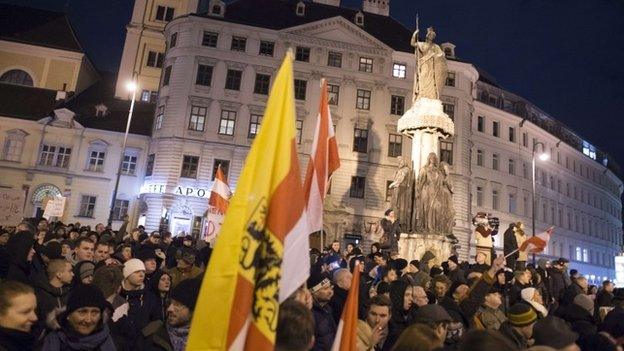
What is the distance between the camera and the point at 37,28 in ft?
141

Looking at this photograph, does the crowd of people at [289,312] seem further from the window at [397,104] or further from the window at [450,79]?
the window at [450,79]

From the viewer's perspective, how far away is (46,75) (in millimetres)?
40938

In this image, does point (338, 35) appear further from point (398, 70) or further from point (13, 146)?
point (13, 146)

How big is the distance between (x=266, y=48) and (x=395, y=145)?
1263 centimetres

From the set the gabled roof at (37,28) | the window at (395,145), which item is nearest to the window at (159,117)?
the gabled roof at (37,28)

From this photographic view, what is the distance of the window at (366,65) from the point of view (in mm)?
36181

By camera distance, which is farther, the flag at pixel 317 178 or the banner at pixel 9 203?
the banner at pixel 9 203

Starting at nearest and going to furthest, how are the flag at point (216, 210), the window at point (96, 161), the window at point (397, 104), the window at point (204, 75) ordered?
the flag at point (216, 210) < the window at point (204, 75) < the window at point (96, 161) < the window at point (397, 104)

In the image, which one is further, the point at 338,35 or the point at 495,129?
the point at 495,129

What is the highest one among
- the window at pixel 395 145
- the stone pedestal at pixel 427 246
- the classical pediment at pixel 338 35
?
the classical pediment at pixel 338 35

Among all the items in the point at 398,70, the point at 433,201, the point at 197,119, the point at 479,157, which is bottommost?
the point at 433,201

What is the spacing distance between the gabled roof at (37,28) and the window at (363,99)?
88.2 feet

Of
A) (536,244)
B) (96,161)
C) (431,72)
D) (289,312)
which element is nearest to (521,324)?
(289,312)

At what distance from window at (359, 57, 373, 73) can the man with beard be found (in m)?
33.9
